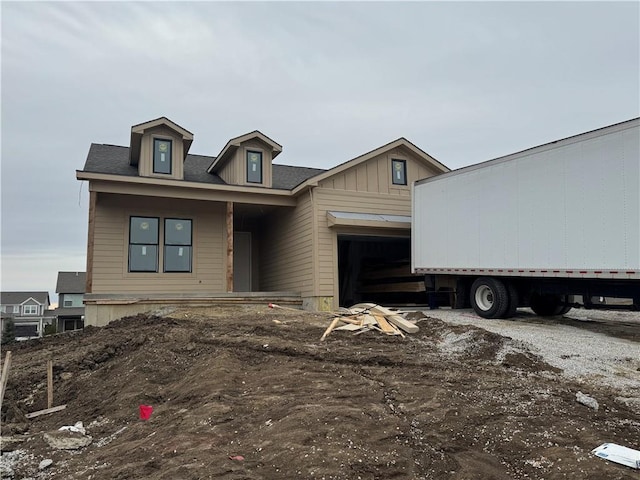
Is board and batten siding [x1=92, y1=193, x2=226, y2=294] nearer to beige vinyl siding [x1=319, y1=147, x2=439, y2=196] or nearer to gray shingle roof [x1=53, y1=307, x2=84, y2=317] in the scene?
beige vinyl siding [x1=319, y1=147, x2=439, y2=196]

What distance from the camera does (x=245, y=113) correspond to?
24.7 meters

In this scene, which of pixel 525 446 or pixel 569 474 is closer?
pixel 569 474

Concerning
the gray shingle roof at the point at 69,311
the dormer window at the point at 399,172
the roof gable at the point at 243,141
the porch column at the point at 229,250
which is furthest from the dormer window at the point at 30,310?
the dormer window at the point at 399,172

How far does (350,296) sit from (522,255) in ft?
31.0

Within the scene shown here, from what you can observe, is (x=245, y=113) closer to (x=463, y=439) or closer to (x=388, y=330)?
(x=388, y=330)

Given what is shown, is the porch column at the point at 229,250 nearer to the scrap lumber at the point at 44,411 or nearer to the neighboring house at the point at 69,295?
the scrap lumber at the point at 44,411

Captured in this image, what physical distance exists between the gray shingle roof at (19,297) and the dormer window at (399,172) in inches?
1686

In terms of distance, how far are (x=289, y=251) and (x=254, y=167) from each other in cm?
302

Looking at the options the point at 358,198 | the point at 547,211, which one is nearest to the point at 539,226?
the point at 547,211

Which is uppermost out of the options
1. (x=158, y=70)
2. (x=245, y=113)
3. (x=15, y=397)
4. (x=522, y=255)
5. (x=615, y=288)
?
(x=245, y=113)

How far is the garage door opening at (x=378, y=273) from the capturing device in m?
16.0

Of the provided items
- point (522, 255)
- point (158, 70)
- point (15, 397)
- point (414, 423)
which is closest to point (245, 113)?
point (158, 70)

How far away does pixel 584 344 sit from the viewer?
8.45m

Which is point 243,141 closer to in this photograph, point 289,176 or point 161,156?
point 161,156
